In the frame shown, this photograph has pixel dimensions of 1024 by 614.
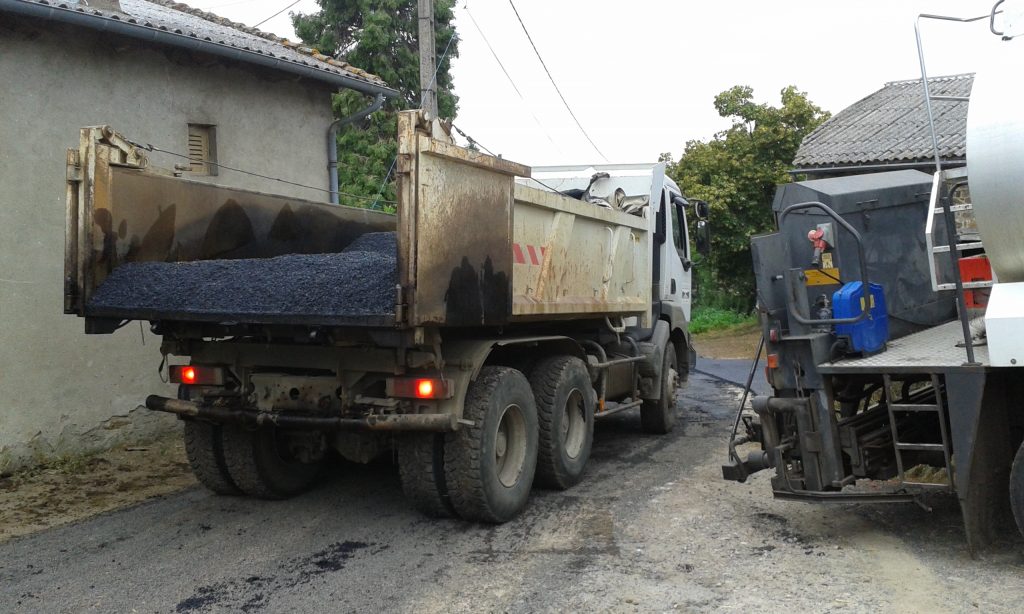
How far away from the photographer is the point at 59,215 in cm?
824

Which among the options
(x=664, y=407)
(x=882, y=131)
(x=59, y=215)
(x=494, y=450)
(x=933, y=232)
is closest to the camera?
(x=933, y=232)

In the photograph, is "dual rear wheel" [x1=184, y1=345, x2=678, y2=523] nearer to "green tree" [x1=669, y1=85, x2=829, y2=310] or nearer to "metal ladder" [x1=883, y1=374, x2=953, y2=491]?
"metal ladder" [x1=883, y1=374, x2=953, y2=491]

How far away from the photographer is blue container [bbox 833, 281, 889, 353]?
548cm

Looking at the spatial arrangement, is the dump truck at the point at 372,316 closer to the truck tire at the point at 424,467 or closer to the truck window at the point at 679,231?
the truck tire at the point at 424,467

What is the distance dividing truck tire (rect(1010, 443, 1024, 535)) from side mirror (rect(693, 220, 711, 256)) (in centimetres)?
548

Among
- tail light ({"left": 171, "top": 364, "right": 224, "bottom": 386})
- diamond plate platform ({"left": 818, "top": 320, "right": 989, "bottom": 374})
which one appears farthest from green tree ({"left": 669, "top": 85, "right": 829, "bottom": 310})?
tail light ({"left": 171, "top": 364, "right": 224, "bottom": 386})

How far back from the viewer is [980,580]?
473cm

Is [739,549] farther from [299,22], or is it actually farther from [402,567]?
[299,22]

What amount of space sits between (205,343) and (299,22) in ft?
65.6

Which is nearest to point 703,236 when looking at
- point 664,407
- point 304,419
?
point 664,407

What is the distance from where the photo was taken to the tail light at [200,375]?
618 cm

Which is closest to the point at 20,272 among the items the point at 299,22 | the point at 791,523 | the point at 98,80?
the point at 98,80

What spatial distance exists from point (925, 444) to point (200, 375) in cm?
461

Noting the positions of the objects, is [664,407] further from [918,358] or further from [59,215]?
[59,215]
